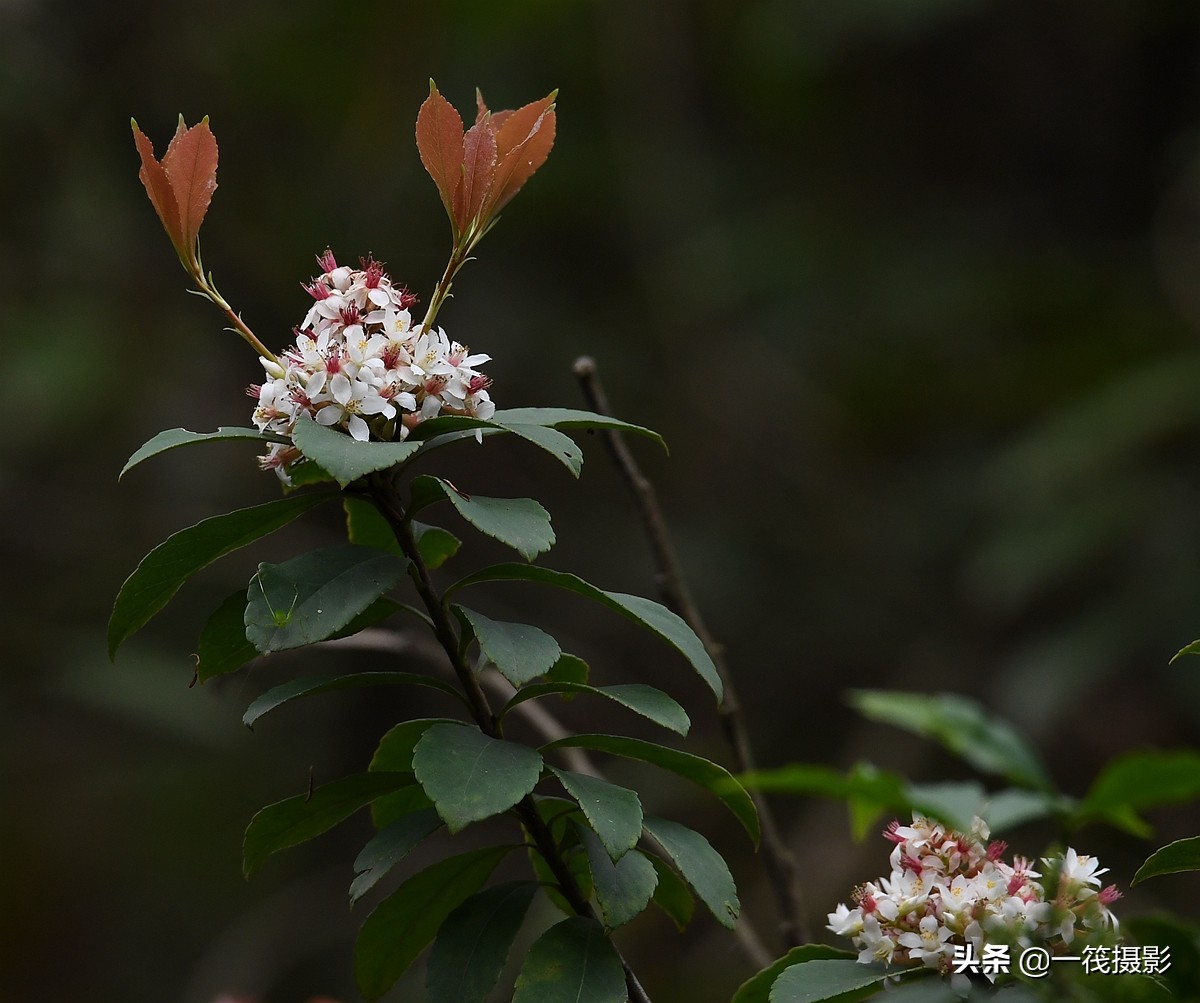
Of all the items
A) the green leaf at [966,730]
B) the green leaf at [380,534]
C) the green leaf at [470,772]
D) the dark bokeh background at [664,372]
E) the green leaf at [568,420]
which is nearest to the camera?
the green leaf at [470,772]

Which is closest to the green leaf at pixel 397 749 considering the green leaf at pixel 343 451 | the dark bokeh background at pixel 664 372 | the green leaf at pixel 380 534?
the green leaf at pixel 380 534

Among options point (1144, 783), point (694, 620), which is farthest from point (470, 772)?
point (1144, 783)

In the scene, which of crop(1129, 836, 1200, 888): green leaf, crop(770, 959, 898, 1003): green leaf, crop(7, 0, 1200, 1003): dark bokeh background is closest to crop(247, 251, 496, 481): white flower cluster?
crop(770, 959, 898, 1003): green leaf

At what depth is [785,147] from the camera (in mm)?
4293

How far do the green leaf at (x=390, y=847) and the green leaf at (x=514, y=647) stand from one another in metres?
0.11

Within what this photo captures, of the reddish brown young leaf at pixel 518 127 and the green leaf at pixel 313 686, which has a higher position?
the reddish brown young leaf at pixel 518 127

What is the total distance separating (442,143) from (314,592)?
0.87 ft

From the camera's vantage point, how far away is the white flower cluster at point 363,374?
2.14 ft

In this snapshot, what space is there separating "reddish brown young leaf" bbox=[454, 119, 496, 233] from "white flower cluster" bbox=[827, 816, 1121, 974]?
0.44 meters

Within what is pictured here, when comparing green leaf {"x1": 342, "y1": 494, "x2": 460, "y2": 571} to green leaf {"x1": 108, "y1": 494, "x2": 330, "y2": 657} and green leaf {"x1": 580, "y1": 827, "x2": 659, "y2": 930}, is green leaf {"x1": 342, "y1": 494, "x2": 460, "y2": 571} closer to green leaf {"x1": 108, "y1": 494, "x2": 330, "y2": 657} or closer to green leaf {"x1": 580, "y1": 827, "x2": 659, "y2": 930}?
green leaf {"x1": 108, "y1": 494, "x2": 330, "y2": 657}

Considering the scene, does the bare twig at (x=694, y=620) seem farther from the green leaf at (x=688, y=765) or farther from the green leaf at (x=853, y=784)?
the green leaf at (x=688, y=765)

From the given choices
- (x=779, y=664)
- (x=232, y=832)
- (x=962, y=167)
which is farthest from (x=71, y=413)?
(x=962, y=167)

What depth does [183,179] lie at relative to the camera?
2.28ft

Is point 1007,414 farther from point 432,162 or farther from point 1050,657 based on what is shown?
point 432,162
